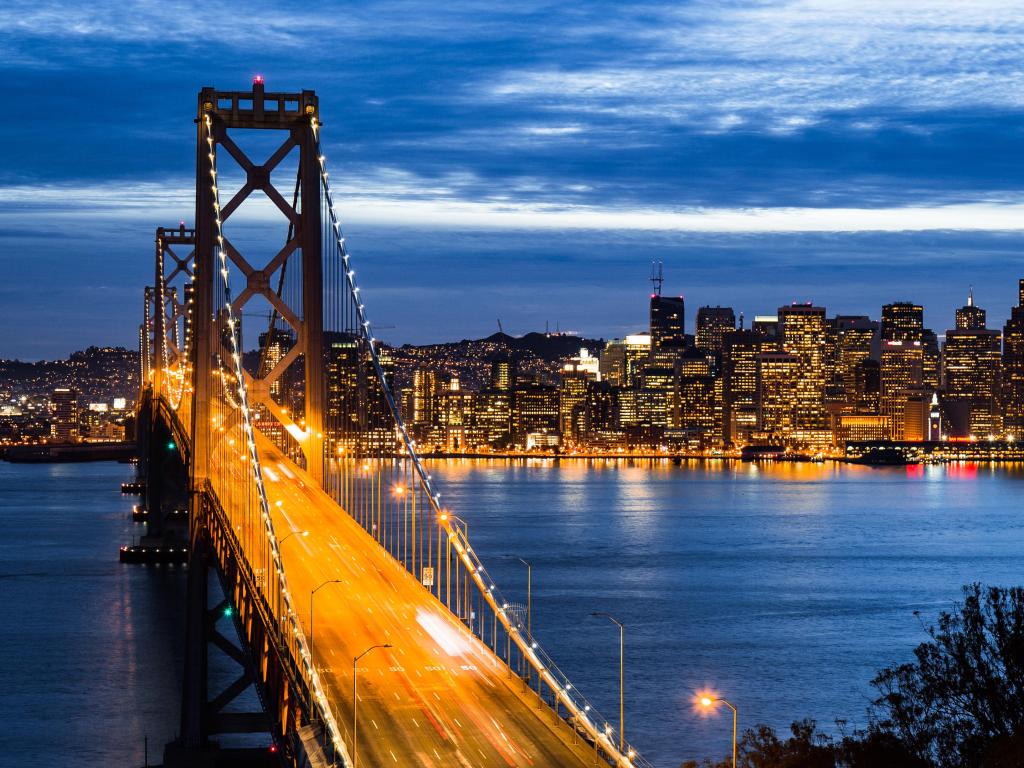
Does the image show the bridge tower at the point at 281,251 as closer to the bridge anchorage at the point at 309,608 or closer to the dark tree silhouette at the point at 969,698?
the bridge anchorage at the point at 309,608

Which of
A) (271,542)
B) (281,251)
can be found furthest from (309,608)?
(281,251)

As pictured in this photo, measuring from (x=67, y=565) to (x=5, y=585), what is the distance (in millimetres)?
7024

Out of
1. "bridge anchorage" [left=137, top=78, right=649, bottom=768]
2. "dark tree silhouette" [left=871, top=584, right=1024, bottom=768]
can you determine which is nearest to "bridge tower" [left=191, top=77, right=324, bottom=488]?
"bridge anchorage" [left=137, top=78, right=649, bottom=768]

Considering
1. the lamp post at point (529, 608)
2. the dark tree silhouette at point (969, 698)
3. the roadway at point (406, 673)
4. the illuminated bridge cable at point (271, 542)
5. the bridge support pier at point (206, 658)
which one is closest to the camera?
the illuminated bridge cable at point (271, 542)

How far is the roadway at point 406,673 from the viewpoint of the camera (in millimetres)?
23859

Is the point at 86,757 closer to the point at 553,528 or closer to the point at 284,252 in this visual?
the point at 284,252

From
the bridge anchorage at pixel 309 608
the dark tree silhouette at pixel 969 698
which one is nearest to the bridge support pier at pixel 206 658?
the bridge anchorage at pixel 309 608

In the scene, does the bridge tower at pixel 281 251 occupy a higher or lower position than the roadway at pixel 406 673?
higher

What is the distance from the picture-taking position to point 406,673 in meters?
28.4

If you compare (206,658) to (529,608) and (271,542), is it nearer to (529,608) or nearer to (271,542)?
(271,542)

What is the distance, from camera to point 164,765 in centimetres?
3466

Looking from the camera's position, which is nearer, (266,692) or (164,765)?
(266,692)

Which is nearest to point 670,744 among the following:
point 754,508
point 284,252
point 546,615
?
point 284,252

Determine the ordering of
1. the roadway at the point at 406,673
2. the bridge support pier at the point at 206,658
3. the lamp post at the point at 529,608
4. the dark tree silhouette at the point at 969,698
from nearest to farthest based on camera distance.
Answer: the roadway at the point at 406,673, the dark tree silhouette at the point at 969,698, the bridge support pier at the point at 206,658, the lamp post at the point at 529,608
